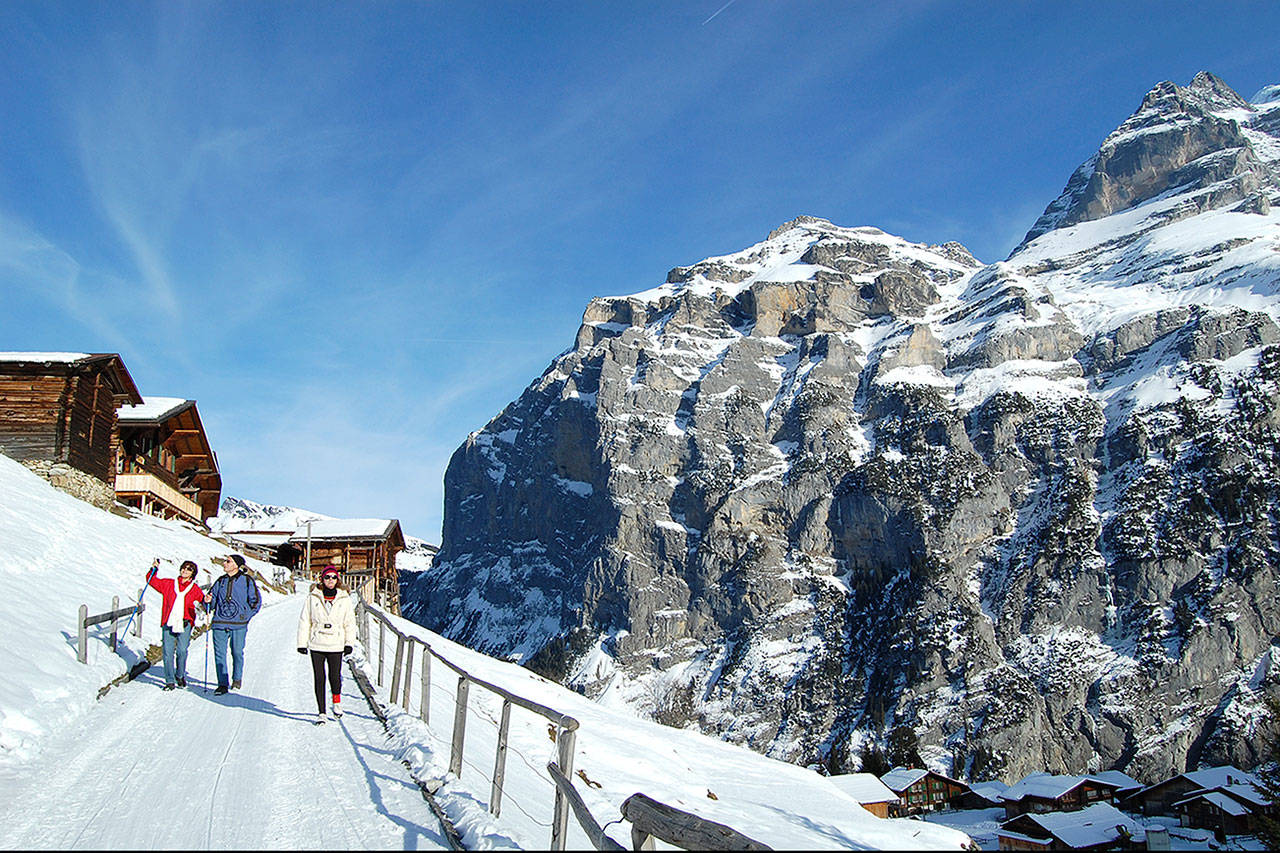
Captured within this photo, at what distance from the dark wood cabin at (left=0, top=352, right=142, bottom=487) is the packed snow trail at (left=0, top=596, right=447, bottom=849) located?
906 inches

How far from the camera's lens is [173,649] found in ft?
41.8

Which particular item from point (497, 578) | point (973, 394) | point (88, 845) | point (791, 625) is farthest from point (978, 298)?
point (88, 845)

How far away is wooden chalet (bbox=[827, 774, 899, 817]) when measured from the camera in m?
45.5

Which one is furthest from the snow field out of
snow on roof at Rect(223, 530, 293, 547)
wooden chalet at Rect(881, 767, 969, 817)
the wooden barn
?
wooden chalet at Rect(881, 767, 969, 817)

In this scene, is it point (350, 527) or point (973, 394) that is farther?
point (973, 394)

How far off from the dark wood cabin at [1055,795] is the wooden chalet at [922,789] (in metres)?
5.89

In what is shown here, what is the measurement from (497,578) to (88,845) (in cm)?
18883

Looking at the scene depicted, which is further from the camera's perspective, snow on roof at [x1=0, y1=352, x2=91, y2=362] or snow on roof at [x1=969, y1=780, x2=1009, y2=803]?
snow on roof at [x1=969, y1=780, x2=1009, y2=803]

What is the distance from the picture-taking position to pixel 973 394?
486 ft

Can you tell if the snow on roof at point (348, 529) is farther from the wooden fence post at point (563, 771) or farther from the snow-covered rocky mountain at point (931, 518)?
the snow-covered rocky mountain at point (931, 518)

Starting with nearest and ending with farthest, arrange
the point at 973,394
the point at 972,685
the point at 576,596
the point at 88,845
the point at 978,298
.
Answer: the point at 88,845 < the point at 972,685 < the point at 973,394 < the point at 576,596 < the point at 978,298

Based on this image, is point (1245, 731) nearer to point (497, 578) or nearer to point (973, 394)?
point (973, 394)

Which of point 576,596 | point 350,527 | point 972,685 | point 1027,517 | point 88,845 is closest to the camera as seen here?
point 88,845

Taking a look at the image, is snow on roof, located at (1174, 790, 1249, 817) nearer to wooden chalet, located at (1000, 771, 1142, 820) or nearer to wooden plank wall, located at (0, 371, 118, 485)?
wooden chalet, located at (1000, 771, 1142, 820)
